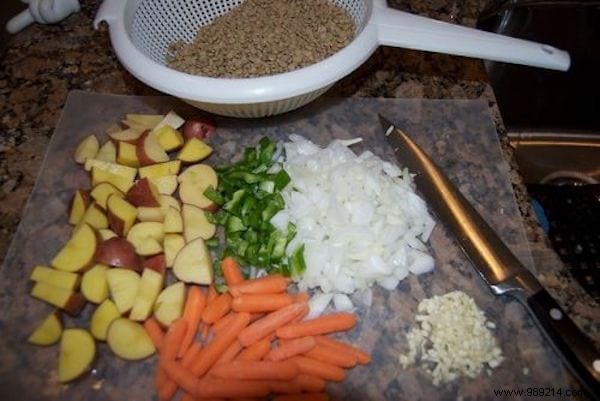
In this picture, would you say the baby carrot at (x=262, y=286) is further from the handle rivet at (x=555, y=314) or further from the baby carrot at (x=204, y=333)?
the handle rivet at (x=555, y=314)

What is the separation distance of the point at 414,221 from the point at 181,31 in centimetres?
73

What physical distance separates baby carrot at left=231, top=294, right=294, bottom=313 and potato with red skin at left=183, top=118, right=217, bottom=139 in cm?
44

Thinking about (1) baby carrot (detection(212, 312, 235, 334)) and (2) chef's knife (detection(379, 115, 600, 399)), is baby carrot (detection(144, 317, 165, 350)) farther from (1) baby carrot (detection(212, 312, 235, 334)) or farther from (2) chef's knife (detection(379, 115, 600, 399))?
(2) chef's knife (detection(379, 115, 600, 399))

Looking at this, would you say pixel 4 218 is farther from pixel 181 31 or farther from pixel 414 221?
pixel 414 221

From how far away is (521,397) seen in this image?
905mm

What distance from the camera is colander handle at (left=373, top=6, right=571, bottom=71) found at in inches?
39.1

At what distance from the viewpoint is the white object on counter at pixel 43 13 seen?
4.51 feet

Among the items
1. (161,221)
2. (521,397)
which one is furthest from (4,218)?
(521,397)

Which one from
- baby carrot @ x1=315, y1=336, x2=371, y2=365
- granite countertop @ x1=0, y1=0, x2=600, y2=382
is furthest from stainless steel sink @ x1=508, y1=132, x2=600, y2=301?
baby carrot @ x1=315, y1=336, x2=371, y2=365

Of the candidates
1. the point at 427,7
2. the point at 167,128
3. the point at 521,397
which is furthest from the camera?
the point at 427,7

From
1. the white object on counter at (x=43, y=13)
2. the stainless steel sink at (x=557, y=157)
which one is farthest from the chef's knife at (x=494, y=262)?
the white object on counter at (x=43, y=13)

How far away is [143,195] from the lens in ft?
3.49

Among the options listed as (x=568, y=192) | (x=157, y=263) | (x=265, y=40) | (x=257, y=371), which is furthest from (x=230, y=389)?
(x=568, y=192)

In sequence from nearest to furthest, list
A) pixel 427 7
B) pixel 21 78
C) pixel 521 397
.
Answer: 1. pixel 521 397
2. pixel 21 78
3. pixel 427 7
